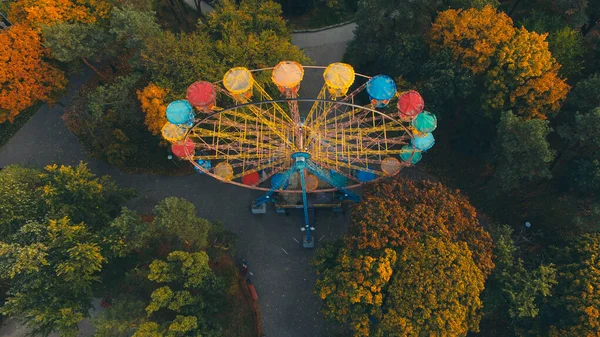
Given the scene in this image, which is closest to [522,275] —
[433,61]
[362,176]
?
[362,176]

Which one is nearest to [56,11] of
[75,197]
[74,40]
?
[74,40]

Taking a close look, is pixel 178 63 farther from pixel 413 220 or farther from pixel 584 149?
pixel 584 149

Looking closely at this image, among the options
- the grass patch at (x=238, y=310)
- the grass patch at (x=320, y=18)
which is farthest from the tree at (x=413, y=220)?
the grass patch at (x=320, y=18)

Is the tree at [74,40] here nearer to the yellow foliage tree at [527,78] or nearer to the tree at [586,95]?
the yellow foliage tree at [527,78]

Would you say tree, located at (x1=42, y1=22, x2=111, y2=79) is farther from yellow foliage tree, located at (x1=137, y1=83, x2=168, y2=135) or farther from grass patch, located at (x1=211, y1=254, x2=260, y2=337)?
grass patch, located at (x1=211, y1=254, x2=260, y2=337)

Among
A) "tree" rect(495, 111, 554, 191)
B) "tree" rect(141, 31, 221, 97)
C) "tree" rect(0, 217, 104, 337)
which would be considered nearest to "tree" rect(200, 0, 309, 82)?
"tree" rect(141, 31, 221, 97)
